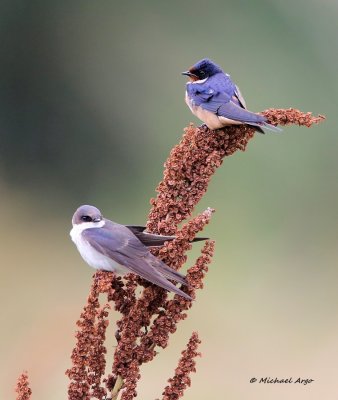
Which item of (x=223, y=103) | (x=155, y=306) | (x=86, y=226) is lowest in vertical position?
(x=155, y=306)

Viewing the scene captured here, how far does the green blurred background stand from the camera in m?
6.37

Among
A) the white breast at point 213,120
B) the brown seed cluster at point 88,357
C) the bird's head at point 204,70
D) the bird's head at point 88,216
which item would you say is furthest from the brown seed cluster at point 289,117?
the brown seed cluster at point 88,357

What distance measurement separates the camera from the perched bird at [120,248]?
10.5ft

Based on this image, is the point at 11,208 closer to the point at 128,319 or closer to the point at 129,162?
the point at 129,162

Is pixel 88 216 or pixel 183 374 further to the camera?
pixel 88 216

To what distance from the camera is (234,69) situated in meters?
8.13

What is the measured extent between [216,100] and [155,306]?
5.06ft

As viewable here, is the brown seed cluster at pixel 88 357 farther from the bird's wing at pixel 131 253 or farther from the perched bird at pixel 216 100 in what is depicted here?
the perched bird at pixel 216 100

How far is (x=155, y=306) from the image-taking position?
324cm

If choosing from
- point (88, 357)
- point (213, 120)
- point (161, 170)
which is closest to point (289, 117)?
point (213, 120)

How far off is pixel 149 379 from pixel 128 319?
298cm

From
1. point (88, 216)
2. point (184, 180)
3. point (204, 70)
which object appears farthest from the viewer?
point (204, 70)

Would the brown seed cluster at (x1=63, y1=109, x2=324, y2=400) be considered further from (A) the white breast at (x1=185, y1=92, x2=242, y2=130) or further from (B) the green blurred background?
(B) the green blurred background

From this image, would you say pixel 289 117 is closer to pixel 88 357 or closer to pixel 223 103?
pixel 223 103
